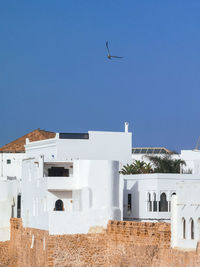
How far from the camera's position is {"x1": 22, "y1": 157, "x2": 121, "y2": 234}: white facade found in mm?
34531

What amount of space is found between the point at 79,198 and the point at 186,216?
725 cm

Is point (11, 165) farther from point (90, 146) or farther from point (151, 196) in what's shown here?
point (151, 196)

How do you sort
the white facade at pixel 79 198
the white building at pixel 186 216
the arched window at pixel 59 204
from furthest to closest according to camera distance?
the arched window at pixel 59 204 → the white facade at pixel 79 198 → the white building at pixel 186 216

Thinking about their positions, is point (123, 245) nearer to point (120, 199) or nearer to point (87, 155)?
point (120, 199)

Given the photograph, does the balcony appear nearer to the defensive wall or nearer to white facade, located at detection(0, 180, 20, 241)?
the defensive wall

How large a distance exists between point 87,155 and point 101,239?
376 inches

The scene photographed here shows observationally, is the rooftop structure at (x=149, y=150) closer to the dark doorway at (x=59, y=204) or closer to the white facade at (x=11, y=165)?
the white facade at (x=11, y=165)

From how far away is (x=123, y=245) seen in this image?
110 ft

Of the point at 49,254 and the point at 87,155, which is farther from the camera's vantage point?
the point at 87,155

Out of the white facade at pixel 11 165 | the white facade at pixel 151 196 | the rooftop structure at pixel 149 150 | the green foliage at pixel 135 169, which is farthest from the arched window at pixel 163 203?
the white facade at pixel 11 165

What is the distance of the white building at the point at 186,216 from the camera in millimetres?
29234

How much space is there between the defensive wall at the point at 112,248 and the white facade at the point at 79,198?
1.65 feet

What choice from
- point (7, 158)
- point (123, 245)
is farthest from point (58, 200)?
point (7, 158)

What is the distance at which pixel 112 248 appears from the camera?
34.2m
